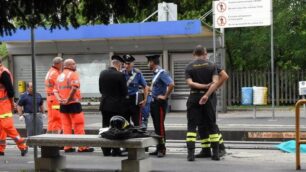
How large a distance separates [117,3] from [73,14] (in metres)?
0.64

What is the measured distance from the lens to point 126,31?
2369 cm

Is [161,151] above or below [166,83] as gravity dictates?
below

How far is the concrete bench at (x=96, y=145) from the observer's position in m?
8.27

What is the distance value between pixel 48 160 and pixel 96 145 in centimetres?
102

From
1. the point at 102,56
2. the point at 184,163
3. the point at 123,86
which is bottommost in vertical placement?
the point at 184,163

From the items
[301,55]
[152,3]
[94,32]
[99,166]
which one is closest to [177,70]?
[94,32]

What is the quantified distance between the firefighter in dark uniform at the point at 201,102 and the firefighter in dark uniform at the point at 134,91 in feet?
3.76

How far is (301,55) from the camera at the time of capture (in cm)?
2931

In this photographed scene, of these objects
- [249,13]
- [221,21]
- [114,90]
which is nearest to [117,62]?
[114,90]

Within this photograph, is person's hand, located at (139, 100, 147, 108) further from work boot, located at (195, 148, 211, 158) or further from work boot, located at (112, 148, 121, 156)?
work boot, located at (195, 148, 211, 158)

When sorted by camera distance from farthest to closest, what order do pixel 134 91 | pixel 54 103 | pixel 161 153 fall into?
pixel 54 103, pixel 134 91, pixel 161 153

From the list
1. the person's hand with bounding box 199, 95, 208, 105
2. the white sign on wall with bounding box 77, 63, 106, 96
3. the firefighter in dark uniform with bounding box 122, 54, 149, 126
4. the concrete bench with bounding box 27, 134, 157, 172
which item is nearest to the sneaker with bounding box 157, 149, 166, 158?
the firefighter in dark uniform with bounding box 122, 54, 149, 126

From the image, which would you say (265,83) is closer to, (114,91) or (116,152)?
(116,152)

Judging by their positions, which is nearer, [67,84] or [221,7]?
[67,84]
